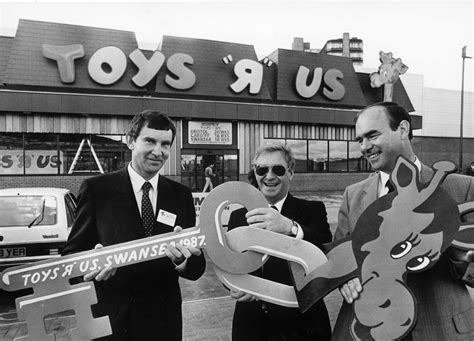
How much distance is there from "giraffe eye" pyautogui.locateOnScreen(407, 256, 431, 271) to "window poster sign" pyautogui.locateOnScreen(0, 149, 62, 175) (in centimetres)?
1472

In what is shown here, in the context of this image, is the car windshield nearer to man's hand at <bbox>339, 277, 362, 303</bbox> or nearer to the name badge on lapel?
the name badge on lapel

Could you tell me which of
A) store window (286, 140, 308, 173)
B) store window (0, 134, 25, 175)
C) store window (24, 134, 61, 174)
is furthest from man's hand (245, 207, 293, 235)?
store window (286, 140, 308, 173)

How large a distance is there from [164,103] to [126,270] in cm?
1352

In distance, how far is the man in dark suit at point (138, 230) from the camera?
1.95 meters

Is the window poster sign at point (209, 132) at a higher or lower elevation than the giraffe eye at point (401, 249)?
higher

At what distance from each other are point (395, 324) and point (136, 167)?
1.50 metres

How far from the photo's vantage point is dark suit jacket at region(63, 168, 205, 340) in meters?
1.94

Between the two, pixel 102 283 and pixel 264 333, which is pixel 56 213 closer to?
pixel 102 283

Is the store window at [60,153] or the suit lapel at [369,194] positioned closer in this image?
the suit lapel at [369,194]

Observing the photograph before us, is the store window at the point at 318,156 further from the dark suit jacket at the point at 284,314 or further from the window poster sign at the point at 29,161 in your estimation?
the dark suit jacket at the point at 284,314

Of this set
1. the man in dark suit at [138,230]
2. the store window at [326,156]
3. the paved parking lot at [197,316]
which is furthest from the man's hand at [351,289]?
the store window at [326,156]

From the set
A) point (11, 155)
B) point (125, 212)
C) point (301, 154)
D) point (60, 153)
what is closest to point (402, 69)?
point (301, 154)

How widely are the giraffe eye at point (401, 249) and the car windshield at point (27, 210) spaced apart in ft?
14.5

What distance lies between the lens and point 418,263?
5.13 feet
